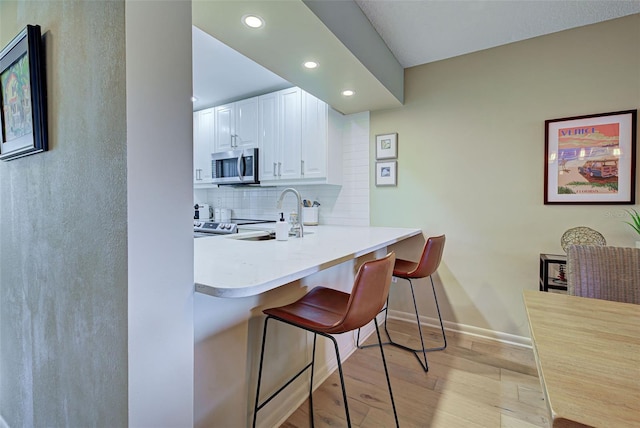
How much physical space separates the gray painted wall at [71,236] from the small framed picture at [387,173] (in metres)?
2.32

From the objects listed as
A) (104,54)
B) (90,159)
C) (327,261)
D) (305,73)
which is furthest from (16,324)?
(305,73)

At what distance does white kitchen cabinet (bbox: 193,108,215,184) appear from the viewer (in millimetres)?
3627

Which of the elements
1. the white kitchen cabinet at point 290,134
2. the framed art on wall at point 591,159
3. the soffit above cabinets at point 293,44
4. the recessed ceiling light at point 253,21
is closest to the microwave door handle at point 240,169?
the white kitchen cabinet at point 290,134

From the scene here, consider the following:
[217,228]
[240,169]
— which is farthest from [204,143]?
[217,228]

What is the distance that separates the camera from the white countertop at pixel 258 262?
0.86 meters

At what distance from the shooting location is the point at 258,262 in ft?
3.86

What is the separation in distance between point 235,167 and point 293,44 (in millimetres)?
1843

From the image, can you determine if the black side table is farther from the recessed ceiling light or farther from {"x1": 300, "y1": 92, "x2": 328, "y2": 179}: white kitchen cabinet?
the recessed ceiling light

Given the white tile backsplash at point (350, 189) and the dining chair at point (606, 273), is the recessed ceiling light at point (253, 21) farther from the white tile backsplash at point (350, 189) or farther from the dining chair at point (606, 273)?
the dining chair at point (606, 273)

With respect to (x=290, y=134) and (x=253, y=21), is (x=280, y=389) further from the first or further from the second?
(x=290, y=134)

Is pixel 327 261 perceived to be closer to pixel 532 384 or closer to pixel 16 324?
pixel 16 324

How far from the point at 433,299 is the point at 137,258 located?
Result: 8.22ft

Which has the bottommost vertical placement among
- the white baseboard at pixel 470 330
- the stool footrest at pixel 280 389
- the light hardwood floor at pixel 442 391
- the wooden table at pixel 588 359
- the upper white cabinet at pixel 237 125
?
the light hardwood floor at pixel 442 391

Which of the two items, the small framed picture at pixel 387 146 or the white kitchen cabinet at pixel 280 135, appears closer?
the small framed picture at pixel 387 146
